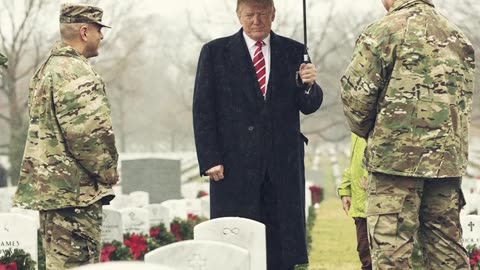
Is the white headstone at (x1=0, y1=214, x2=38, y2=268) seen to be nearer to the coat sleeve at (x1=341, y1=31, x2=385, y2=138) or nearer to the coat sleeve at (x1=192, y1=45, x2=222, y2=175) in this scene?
the coat sleeve at (x1=192, y1=45, x2=222, y2=175)

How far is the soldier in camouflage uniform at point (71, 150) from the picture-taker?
23.9 feet

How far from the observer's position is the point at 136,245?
43.7ft

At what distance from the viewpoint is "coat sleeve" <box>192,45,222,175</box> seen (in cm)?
760

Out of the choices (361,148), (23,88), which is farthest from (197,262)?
(23,88)

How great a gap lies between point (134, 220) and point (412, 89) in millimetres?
8580

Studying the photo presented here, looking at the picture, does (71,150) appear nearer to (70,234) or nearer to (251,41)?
(70,234)

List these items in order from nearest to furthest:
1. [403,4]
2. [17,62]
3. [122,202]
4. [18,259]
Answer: [403,4], [18,259], [122,202], [17,62]

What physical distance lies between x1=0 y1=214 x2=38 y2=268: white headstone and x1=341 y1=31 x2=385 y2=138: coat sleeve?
180 inches

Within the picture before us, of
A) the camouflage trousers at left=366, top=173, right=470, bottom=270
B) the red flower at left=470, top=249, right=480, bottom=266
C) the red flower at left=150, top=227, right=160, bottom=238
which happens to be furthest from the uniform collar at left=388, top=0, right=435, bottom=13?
the red flower at left=150, top=227, right=160, bottom=238

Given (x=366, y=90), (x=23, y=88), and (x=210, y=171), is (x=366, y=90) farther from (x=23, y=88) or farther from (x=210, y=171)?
(x=23, y=88)

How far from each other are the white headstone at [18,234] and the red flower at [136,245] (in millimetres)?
2573

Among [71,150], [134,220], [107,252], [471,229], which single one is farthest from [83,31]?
[134,220]

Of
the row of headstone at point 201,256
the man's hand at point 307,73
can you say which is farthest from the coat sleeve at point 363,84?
the row of headstone at point 201,256

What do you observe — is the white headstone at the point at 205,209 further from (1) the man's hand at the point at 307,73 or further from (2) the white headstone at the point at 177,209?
(1) the man's hand at the point at 307,73
